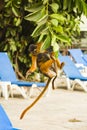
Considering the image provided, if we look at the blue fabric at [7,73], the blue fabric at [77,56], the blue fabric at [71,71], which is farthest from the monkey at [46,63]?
the blue fabric at [77,56]

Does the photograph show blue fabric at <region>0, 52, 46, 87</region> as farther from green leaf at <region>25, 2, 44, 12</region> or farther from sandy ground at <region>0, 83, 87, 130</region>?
green leaf at <region>25, 2, 44, 12</region>

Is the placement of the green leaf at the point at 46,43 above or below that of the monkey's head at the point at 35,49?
above

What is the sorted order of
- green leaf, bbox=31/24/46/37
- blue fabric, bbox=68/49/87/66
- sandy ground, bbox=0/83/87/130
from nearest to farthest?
green leaf, bbox=31/24/46/37, sandy ground, bbox=0/83/87/130, blue fabric, bbox=68/49/87/66

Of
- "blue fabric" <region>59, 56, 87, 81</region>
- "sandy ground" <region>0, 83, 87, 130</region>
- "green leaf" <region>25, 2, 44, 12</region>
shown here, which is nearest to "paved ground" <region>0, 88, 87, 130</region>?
"sandy ground" <region>0, 83, 87, 130</region>

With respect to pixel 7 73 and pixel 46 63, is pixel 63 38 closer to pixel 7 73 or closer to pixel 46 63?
pixel 46 63

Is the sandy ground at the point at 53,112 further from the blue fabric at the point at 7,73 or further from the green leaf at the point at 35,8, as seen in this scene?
the green leaf at the point at 35,8

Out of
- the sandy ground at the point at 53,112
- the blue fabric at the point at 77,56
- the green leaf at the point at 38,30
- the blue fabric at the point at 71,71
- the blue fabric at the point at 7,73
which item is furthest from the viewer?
the blue fabric at the point at 77,56

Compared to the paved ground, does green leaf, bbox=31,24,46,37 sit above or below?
above

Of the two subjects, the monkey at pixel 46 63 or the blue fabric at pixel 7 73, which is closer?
the monkey at pixel 46 63

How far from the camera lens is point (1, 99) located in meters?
8.23

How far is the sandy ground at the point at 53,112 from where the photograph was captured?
223 inches

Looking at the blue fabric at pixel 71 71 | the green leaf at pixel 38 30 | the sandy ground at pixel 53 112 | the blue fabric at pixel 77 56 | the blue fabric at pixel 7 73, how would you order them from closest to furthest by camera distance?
the green leaf at pixel 38 30, the sandy ground at pixel 53 112, the blue fabric at pixel 7 73, the blue fabric at pixel 71 71, the blue fabric at pixel 77 56

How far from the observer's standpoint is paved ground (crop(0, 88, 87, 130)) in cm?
568

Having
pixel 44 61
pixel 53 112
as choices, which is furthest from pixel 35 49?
pixel 53 112
